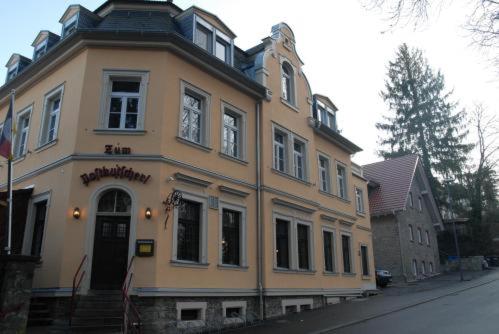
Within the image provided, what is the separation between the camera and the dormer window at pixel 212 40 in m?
15.8

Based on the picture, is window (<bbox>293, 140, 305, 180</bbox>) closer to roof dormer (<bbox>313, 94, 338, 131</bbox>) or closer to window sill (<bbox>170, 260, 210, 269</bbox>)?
roof dormer (<bbox>313, 94, 338, 131</bbox>)

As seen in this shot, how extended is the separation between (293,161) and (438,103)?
3127cm

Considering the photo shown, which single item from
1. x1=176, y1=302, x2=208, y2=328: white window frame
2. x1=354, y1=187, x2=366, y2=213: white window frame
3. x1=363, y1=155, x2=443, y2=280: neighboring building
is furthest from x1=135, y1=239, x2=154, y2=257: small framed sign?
x1=363, y1=155, x2=443, y2=280: neighboring building

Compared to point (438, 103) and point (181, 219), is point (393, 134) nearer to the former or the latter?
point (438, 103)

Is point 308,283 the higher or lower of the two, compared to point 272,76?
lower

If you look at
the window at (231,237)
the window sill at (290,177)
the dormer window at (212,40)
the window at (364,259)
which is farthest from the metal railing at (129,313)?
the window at (364,259)

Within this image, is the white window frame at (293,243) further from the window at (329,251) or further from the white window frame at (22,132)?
the white window frame at (22,132)

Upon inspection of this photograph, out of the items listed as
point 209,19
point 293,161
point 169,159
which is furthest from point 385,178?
point 169,159

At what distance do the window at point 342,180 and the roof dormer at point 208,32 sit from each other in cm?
968

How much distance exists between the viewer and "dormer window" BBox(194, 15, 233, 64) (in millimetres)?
15789

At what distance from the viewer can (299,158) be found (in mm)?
20438

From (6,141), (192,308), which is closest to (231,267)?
(192,308)

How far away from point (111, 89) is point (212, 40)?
4.20m

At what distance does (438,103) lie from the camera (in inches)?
1774
